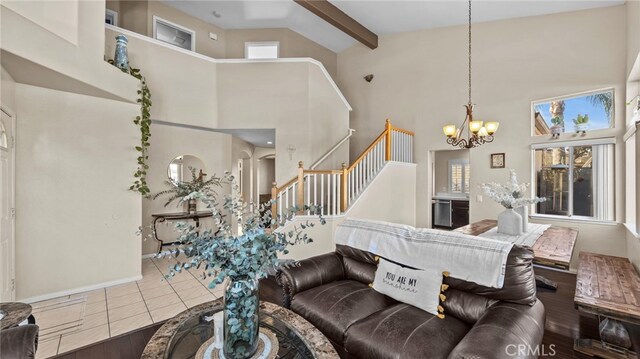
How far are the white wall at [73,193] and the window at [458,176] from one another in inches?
313

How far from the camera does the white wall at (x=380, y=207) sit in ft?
15.0

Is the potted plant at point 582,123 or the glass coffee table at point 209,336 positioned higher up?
the potted plant at point 582,123

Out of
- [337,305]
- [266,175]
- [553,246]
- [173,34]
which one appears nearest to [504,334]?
[337,305]

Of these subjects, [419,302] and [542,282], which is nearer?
[419,302]

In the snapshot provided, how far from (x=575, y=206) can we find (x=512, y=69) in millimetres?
2652

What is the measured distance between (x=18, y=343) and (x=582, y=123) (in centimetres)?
663

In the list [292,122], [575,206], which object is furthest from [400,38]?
[575,206]

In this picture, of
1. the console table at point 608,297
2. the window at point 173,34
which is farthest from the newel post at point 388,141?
the window at point 173,34

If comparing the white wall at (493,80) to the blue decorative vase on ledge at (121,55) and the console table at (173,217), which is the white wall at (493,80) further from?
the blue decorative vase on ledge at (121,55)

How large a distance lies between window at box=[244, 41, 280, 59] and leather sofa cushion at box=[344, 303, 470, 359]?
641 centimetres

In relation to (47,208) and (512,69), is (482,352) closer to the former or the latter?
(47,208)

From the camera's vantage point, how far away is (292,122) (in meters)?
5.59

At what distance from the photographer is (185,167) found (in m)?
5.90

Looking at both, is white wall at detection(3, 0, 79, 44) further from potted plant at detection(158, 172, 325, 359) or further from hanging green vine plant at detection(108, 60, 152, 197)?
potted plant at detection(158, 172, 325, 359)
